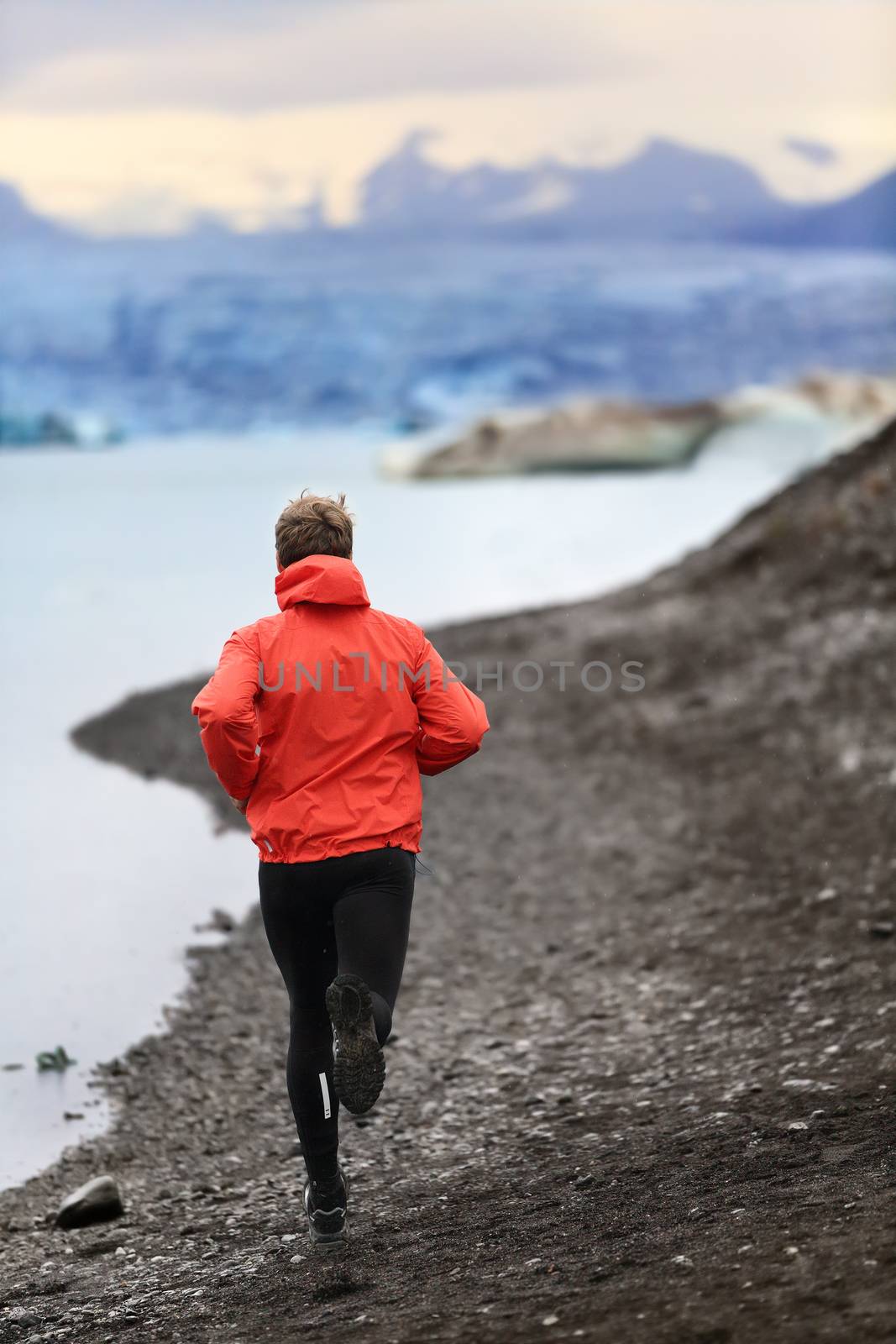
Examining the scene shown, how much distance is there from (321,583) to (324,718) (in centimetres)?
32

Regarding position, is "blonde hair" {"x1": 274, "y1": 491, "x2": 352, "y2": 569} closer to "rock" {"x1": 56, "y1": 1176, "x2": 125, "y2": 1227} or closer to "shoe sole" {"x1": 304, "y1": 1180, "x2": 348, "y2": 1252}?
"shoe sole" {"x1": 304, "y1": 1180, "x2": 348, "y2": 1252}

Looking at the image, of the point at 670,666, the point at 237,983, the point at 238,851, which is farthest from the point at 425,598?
the point at 237,983

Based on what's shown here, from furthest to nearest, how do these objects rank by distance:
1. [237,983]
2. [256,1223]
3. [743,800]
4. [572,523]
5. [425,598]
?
[572,523] → [425,598] → [743,800] → [237,983] → [256,1223]

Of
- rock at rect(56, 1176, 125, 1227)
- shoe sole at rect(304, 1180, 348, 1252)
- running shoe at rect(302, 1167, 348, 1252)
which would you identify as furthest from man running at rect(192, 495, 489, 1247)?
rock at rect(56, 1176, 125, 1227)

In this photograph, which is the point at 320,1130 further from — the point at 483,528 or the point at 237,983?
the point at 483,528

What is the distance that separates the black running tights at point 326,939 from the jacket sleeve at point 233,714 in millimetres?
267

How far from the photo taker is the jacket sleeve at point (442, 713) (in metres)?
3.66

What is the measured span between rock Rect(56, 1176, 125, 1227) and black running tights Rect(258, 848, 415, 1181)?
4.14ft

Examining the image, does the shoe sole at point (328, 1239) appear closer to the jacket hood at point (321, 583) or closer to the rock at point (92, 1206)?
the rock at point (92, 1206)

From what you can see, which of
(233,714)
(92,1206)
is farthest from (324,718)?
(92,1206)

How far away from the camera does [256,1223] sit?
14.6 ft

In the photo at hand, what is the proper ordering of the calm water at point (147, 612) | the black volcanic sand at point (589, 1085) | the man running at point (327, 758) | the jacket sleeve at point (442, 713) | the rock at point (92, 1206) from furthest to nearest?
the calm water at point (147, 612), the rock at point (92, 1206), the jacket sleeve at point (442, 713), the man running at point (327, 758), the black volcanic sand at point (589, 1085)

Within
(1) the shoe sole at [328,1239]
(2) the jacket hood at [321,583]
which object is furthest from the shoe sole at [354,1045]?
(2) the jacket hood at [321,583]

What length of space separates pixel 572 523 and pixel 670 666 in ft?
71.0
